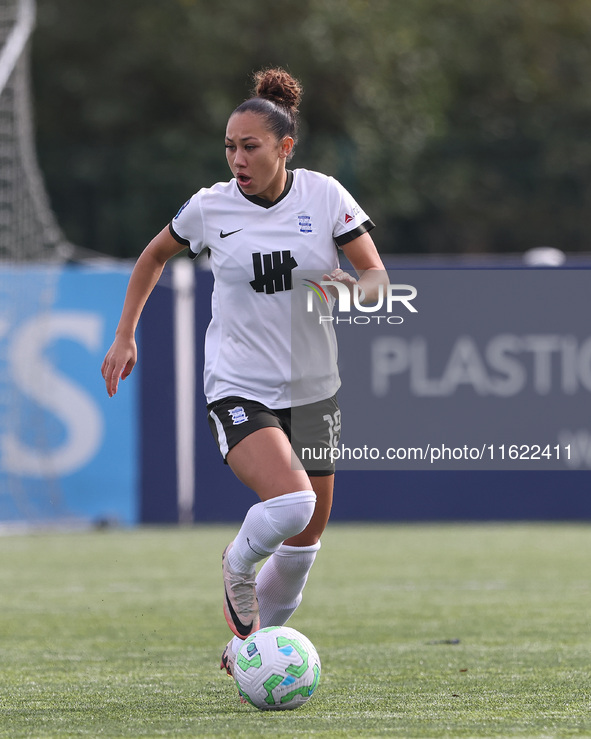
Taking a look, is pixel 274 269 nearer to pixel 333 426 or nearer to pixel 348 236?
pixel 348 236

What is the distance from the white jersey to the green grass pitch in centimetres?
113

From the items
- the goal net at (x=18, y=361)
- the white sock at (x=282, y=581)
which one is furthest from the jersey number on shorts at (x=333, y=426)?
the goal net at (x=18, y=361)

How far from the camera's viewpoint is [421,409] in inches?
492

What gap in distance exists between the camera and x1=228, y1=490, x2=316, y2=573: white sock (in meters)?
4.69

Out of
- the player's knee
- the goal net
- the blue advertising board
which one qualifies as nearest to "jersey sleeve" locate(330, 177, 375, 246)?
the player's knee

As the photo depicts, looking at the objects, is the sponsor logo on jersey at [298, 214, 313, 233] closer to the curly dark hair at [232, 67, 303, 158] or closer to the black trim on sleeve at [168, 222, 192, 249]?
the curly dark hair at [232, 67, 303, 158]

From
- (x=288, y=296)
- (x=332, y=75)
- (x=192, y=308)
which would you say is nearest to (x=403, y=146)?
(x=332, y=75)

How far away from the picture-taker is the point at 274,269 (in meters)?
4.89

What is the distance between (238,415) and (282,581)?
0.72m

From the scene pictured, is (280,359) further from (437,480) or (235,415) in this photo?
(437,480)

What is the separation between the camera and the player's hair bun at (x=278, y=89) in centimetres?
507

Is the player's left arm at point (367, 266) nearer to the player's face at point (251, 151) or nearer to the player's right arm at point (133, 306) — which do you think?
the player's face at point (251, 151)

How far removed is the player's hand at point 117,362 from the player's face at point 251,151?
71cm

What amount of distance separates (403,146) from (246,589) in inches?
887
